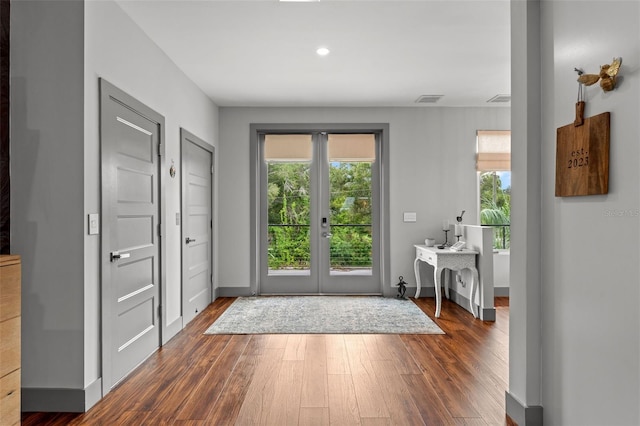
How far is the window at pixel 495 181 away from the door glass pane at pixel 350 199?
1.50 m

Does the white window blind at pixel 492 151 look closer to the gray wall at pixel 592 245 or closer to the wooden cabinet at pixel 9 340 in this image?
the gray wall at pixel 592 245

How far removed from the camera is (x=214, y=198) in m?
5.47

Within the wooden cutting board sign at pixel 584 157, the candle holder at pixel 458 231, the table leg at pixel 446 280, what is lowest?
the table leg at pixel 446 280

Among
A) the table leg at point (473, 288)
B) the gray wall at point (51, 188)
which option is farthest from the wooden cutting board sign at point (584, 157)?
the table leg at point (473, 288)

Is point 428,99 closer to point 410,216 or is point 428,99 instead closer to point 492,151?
point 492,151

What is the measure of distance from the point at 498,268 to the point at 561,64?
4.15 m

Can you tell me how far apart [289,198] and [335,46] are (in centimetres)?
256

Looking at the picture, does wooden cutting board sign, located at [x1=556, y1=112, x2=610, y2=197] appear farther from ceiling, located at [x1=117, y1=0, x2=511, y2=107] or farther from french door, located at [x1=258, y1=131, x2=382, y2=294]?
french door, located at [x1=258, y1=131, x2=382, y2=294]

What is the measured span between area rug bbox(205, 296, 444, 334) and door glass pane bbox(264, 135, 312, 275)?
66 centimetres

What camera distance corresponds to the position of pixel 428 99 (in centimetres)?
533

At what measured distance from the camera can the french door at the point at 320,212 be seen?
5766mm

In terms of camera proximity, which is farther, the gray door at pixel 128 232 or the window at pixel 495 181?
the window at pixel 495 181

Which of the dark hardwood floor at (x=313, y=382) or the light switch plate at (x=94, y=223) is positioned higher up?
the light switch plate at (x=94, y=223)

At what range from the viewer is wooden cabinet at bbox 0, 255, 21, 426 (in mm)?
1901
